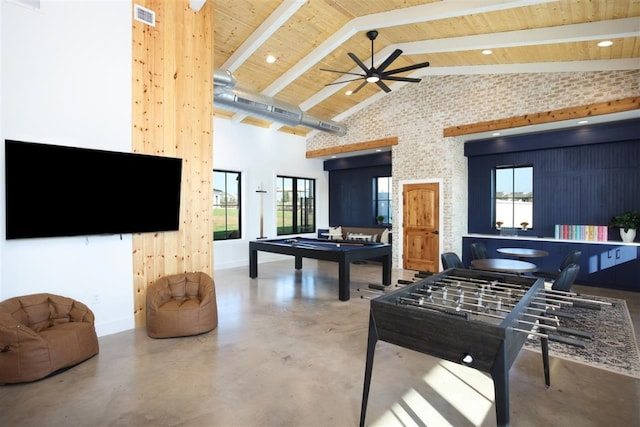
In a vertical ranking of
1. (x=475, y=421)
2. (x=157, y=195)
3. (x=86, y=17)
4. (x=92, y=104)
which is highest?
(x=86, y=17)

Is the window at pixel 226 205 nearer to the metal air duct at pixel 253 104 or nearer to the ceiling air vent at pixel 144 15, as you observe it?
the metal air duct at pixel 253 104

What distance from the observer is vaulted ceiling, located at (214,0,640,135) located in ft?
14.4

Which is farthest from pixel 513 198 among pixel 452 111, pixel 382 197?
pixel 382 197

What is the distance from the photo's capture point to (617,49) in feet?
16.0

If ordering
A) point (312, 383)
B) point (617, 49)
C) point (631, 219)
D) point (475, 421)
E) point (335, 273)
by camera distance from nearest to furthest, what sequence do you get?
point (475, 421)
point (312, 383)
point (617, 49)
point (631, 219)
point (335, 273)

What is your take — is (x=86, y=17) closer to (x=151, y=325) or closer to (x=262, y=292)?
(x=151, y=325)

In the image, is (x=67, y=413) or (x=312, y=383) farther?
(x=312, y=383)

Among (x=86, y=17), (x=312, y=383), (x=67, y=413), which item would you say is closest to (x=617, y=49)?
(x=312, y=383)

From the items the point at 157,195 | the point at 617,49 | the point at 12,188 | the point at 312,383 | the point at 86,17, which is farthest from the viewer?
the point at 617,49

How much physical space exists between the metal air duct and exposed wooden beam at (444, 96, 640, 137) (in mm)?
3092

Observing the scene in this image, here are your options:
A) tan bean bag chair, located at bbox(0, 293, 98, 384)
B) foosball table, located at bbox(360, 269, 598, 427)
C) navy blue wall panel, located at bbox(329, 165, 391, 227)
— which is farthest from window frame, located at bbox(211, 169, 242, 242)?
foosball table, located at bbox(360, 269, 598, 427)

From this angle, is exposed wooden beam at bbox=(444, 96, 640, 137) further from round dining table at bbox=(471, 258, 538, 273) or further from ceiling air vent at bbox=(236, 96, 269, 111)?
ceiling air vent at bbox=(236, 96, 269, 111)

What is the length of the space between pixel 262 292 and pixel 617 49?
642 centimetres

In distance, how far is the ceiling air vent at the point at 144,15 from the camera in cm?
404
